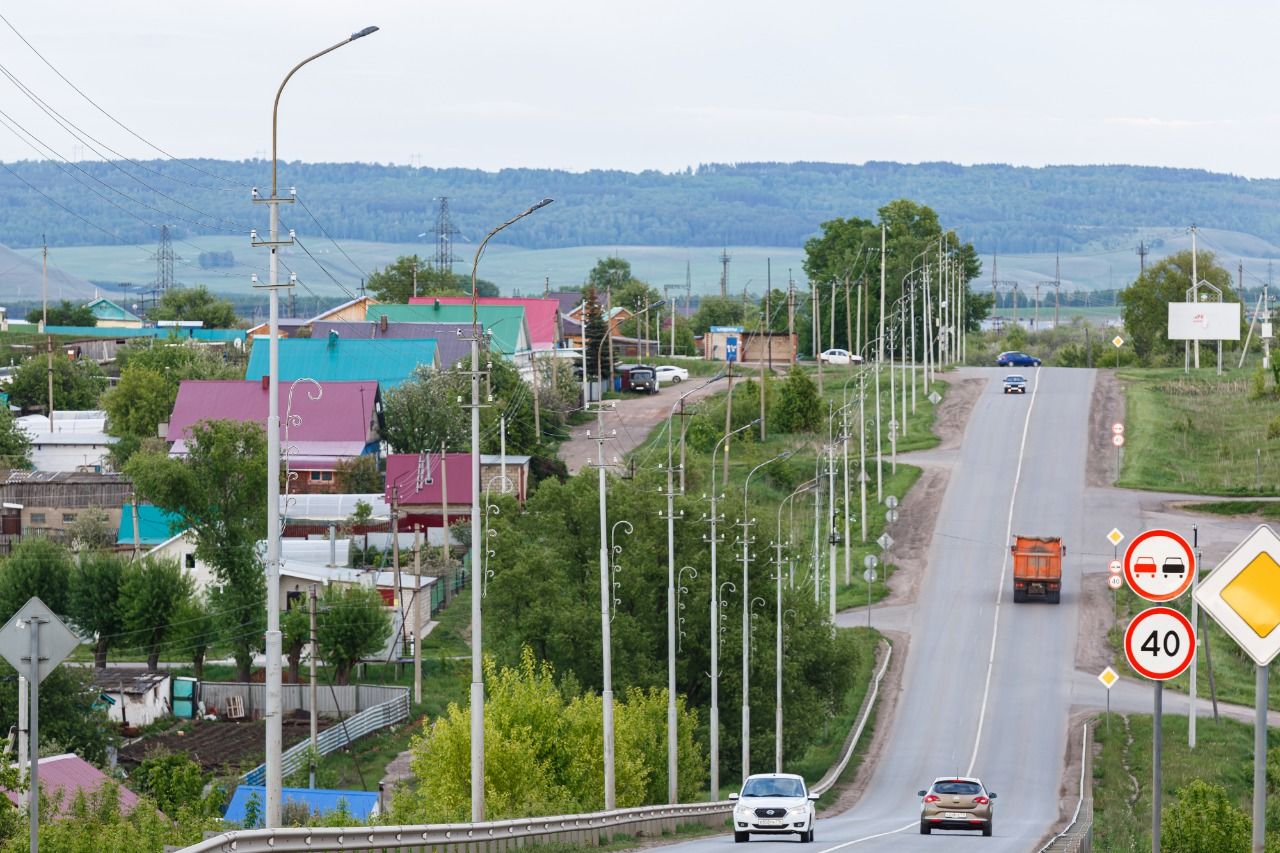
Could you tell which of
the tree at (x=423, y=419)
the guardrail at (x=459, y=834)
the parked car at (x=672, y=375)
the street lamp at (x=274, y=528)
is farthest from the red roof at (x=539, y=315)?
the street lamp at (x=274, y=528)

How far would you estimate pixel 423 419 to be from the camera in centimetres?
9956

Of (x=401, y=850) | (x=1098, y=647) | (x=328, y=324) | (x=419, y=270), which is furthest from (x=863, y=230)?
(x=401, y=850)

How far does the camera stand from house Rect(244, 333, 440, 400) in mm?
108625

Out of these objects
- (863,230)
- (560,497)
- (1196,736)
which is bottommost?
(1196,736)

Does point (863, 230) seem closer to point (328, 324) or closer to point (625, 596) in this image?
point (328, 324)

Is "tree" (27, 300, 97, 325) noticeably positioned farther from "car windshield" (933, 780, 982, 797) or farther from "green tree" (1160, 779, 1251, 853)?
"green tree" (1160, 779, 1251, 853)

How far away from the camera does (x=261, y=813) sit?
4494cm

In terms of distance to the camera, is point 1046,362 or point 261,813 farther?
point 1046,362

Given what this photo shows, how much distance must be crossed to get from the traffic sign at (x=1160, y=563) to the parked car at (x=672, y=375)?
122 meters

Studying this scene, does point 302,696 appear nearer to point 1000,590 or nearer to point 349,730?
point 349,730

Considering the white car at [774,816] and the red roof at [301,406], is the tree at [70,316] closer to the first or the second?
the red roof at [301,406]

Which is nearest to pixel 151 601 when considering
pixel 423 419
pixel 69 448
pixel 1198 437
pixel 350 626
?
pixel 350 626

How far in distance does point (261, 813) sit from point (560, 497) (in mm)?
22703

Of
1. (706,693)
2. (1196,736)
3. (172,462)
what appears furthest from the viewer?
(172,462)
